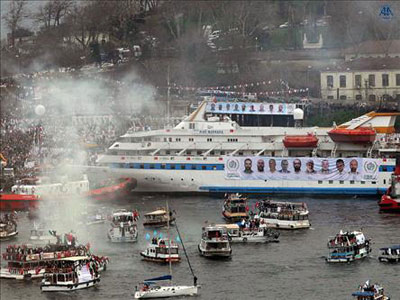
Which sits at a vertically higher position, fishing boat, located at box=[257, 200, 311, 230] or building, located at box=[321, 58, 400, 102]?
building, located at box=[321, 58, 400, 102]

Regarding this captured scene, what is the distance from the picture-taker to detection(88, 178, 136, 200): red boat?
107m

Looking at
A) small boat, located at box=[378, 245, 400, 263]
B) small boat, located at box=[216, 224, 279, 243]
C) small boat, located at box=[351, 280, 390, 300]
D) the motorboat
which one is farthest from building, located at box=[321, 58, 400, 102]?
small boat, located at box=[351, 280, 390, 300]

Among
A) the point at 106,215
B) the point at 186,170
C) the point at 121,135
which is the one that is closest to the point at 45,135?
the point at 121,135

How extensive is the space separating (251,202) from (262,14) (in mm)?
45055

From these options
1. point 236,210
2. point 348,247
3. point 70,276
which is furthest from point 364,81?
point 70,276

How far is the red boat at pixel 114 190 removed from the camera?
107m

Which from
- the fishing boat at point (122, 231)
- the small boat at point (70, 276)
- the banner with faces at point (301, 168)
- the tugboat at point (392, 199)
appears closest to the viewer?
the small boat at point (70, 276)

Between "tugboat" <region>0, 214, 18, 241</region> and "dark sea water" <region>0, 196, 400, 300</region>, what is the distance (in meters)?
0.49

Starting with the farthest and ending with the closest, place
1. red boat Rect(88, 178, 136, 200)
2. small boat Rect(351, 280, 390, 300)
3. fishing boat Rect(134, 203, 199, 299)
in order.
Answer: red boat Rect(88, 178, 136, 200) < fishing boat Rect(134, 203, 199, 299) < small boat Rect(351, 280, 390, 300)

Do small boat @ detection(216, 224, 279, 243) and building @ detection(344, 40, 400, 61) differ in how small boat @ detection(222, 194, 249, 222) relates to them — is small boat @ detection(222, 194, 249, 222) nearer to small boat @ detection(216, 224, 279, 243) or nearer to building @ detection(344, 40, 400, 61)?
small boat @ detection(216, 224, 279, 243)

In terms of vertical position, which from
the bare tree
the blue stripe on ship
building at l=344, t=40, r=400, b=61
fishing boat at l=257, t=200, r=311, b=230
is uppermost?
the bare tree

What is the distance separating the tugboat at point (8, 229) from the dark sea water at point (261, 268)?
0.49m

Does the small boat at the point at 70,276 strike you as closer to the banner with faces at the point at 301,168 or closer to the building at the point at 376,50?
the banner with faces at the point at 301,168

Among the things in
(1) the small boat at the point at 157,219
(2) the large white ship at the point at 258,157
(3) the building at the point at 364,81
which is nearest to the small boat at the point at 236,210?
(1) the small boat at the point at 157,219
